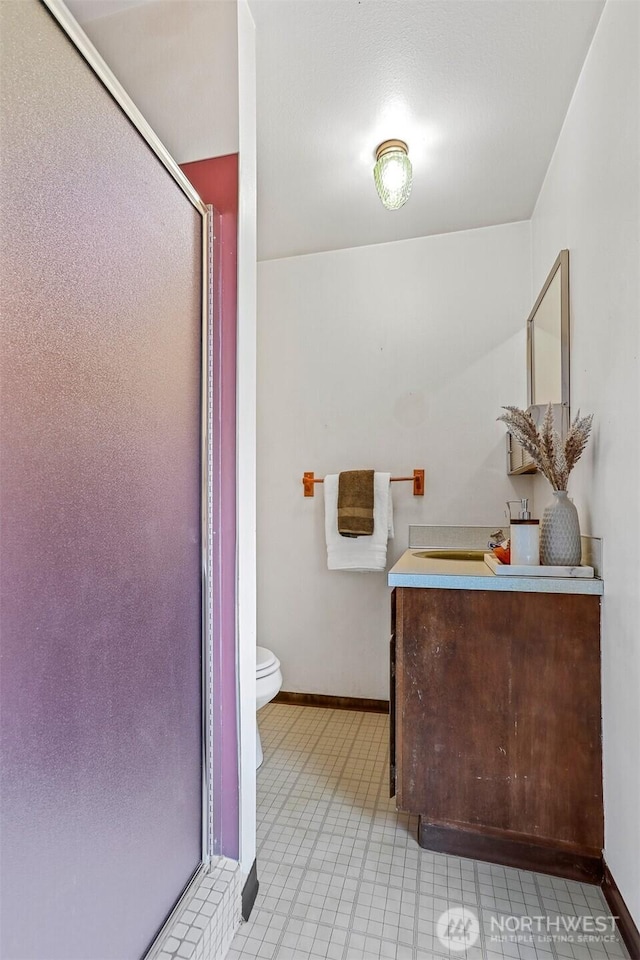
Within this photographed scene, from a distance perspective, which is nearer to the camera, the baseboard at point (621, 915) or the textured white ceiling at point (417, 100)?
the baseboard at point (621, 915)

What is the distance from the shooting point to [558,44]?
1.45 m

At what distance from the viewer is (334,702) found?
2514 mm

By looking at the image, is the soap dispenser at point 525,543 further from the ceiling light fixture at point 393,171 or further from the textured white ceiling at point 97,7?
the textured white ceiling at point 97,7

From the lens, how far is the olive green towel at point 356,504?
7.70ft

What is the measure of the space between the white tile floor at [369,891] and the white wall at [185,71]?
1.90 metres

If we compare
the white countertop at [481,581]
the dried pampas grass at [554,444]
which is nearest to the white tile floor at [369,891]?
the white countertop at [481,581]

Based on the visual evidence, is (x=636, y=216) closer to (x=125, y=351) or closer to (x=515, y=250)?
(x=125, y=351)

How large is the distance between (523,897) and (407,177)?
2288 mm

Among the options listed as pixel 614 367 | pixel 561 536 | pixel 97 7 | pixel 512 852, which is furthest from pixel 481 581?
pixel 97 7

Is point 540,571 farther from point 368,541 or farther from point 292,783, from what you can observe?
point 292,783

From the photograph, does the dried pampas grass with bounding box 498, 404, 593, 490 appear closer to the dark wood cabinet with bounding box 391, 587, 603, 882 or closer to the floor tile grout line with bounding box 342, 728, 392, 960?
the dark wood cabinet with bounding box 391, 587, 603, 882

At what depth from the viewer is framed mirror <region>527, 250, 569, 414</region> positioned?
168 centimetres

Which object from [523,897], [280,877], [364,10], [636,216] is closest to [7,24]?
[364,10]

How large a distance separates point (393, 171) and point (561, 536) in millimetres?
1431
